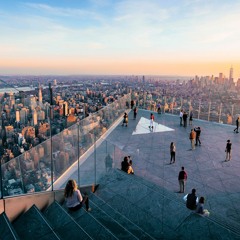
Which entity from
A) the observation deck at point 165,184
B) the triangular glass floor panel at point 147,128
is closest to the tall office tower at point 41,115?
the observation deck at point 165,184

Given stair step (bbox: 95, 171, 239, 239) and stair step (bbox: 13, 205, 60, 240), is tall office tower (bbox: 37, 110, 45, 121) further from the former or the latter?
stair step (bbox: 13, 205, 60, 240)

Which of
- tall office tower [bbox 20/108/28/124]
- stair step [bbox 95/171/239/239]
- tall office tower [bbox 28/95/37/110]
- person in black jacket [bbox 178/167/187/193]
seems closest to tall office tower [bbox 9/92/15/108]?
tall office tower [bbox 20/108/28/124]

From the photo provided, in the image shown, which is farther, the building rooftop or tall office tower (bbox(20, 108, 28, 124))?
the building rooftop

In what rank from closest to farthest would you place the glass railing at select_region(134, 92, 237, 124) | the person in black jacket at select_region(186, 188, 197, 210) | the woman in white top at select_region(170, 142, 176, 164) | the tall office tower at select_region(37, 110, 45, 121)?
the person in black jacket at select_region(186, 188, 197, 210) → the tall office tower at select_region(37, 110, 45, 121) → the woman in white top at select_region(170, 142, 176, 164) → the glass railing at select_region(134, 92, 237, 124)

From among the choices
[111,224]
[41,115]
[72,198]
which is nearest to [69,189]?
[72,198]

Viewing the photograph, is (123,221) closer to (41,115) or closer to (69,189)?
(69,189)

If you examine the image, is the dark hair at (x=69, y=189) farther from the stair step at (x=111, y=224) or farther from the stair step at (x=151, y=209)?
the stair step at (x=151, y=209)

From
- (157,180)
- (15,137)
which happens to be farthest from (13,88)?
(157,180)
